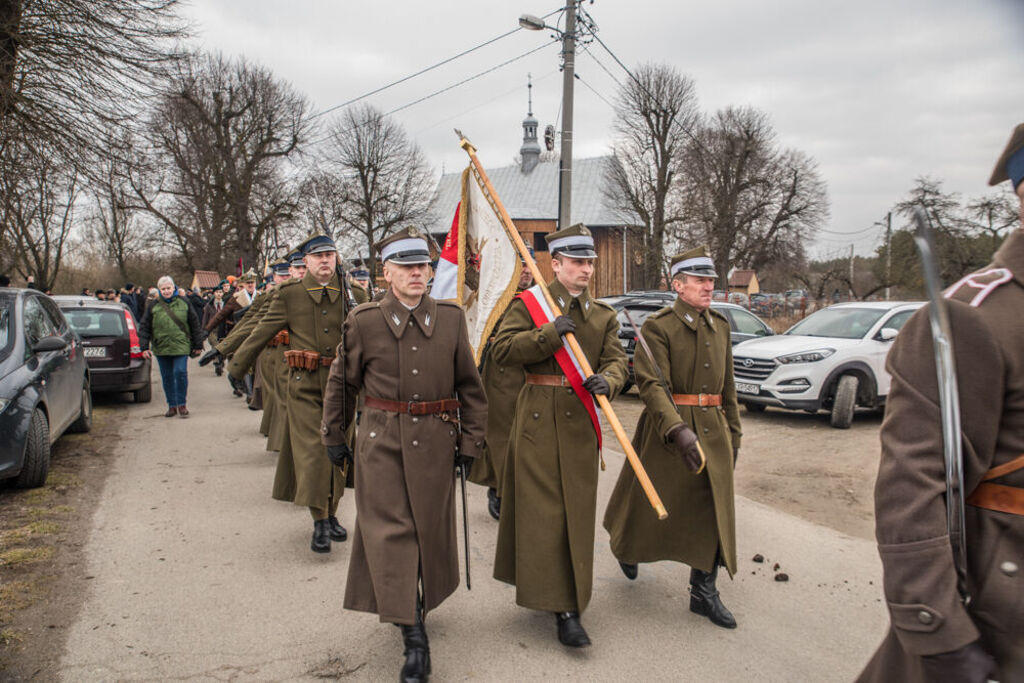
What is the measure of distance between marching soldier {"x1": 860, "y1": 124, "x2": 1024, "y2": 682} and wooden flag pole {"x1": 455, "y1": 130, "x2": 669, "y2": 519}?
1.71 metres

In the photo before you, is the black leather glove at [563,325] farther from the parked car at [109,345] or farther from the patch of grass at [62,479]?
the parked car at [109,345]

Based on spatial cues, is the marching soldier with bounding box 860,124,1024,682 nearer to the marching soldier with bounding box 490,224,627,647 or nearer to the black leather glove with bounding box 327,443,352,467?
the marching soldier with bounding box 490,224,627,647

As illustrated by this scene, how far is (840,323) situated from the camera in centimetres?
1136

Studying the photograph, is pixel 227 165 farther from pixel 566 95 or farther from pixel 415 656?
pixel 415 656

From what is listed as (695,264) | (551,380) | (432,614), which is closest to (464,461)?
(551,380)

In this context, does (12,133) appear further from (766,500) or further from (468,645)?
(766,500)

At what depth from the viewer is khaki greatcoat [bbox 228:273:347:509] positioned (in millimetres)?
5238

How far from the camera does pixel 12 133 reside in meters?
9.78

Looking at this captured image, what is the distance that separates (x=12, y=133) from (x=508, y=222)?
8699 mm

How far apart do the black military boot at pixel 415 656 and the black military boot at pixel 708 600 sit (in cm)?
160

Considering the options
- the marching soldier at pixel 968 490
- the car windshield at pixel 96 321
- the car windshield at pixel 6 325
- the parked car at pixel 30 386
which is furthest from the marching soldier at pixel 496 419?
the car windshield at pixel 96 321

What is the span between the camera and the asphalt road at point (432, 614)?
139 inches

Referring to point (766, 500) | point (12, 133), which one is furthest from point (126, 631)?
point (12, 133)

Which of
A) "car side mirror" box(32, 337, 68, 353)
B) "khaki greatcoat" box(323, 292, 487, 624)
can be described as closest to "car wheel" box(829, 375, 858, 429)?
"khaki greatcoat" box(323, 292, 487, 624)
